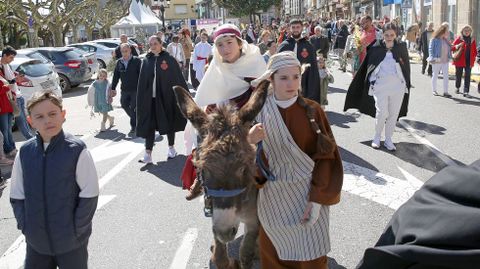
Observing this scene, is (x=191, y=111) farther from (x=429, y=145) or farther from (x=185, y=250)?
(x=429, y=145)

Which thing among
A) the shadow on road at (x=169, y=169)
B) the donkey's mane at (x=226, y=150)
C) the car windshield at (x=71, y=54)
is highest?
the car windshield at (x=71, y=54)

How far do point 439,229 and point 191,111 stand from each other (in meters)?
1.97

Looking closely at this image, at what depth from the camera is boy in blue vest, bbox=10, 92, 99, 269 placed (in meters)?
2.91

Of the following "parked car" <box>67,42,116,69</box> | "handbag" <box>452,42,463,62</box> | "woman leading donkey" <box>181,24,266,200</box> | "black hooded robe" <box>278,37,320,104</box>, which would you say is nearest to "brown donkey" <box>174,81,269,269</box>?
"woman leading donkey" <box>181,24,266,200</box>

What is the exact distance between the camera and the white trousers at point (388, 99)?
752cm

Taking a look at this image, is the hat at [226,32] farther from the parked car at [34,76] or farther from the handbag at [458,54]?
the handbag at [458,54]

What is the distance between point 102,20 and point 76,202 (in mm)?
61079

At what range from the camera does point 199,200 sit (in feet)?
19.9

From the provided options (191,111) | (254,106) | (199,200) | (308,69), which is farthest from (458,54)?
(191,111)

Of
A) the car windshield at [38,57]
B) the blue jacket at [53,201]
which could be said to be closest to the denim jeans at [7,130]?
the car windshield at [38,57]

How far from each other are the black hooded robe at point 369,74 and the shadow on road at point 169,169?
127 inches

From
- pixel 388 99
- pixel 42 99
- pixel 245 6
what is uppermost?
pixel 245 6

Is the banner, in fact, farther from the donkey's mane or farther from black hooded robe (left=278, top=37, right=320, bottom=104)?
the donkey's mane

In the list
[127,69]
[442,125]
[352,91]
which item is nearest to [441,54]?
[442,125]
